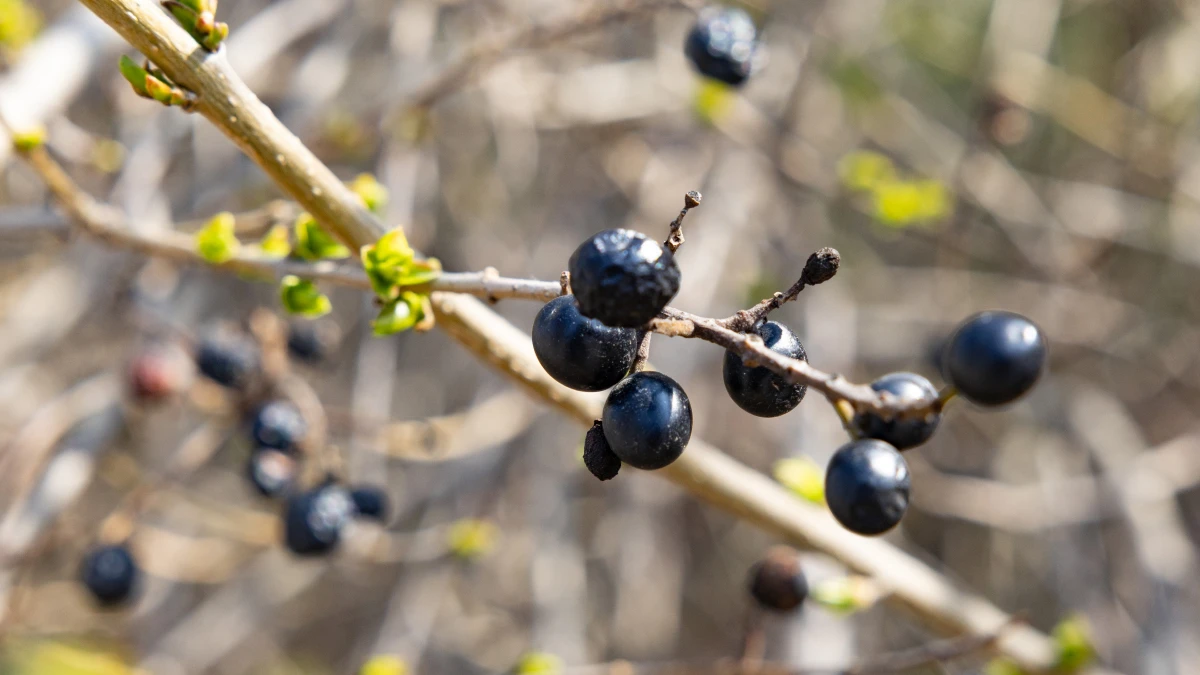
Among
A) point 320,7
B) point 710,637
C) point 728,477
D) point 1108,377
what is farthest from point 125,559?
point 1108,377

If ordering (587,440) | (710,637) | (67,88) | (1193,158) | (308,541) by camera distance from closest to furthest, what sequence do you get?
(587,440) < (308,541) < (67,88) < (1193,158) < (710,637)

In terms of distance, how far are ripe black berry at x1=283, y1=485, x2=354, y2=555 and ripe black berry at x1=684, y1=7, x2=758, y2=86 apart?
188cm

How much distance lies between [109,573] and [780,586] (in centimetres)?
231

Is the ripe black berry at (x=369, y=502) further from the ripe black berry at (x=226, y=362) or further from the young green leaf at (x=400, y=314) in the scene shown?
the young green leaf at (x=400, y=314)

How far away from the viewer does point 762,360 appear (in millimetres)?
1299

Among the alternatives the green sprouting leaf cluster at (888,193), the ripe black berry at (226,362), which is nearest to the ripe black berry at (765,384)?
the ripe black berry at (226,362)

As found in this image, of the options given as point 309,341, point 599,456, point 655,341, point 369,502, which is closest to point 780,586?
point 599,456

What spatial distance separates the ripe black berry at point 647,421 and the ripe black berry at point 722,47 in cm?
178

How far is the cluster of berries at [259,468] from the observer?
2787mm

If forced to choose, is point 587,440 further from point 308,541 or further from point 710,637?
point 710,637

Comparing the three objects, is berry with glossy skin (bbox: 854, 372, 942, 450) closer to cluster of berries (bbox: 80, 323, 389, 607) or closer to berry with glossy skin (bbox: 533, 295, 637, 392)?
berry with glossy skin (bbox: 533, 295, 637, 392)

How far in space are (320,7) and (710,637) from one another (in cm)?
476

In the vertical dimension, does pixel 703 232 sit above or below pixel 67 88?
below

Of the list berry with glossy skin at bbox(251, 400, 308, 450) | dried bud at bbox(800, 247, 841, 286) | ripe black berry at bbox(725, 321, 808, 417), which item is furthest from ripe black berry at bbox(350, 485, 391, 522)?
dried bud at bbox(800, 247, 841, 286)
